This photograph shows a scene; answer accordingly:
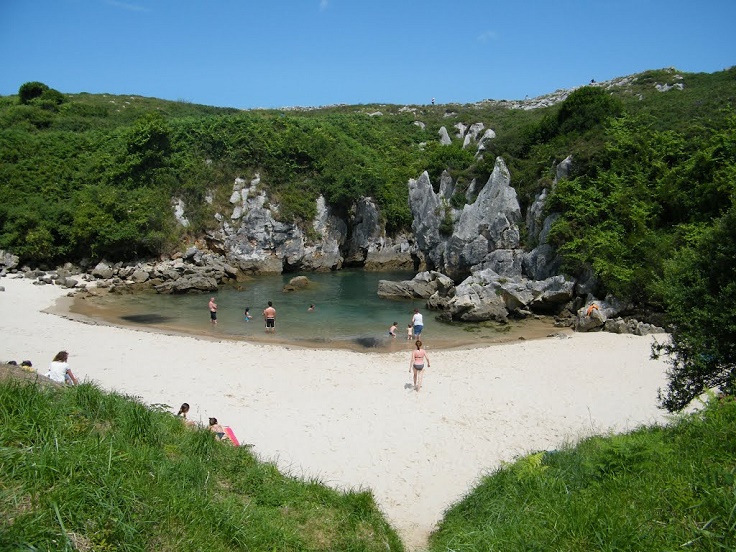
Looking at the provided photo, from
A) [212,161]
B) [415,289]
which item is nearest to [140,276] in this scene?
Result: [212,161]

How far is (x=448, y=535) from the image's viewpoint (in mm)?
6598

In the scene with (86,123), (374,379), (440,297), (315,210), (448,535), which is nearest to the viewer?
(448,535)

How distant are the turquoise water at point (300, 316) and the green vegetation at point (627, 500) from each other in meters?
15.0

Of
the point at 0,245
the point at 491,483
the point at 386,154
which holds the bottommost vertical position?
the point at 491,483

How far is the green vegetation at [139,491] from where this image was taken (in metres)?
4.02

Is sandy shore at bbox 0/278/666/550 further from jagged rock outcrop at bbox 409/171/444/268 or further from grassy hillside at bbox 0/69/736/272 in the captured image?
jagged rock outcrop at bbox 409/171/444/268

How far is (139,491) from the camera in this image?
4.65 m

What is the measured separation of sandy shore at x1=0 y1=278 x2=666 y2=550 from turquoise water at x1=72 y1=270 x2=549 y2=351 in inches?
89.4

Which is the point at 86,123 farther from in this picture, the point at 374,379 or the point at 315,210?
the point at 374,379

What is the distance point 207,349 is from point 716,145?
2531 centimetres

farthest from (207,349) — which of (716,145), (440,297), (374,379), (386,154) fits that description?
(386,154)

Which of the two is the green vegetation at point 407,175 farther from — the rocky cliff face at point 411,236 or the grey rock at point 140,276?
the grey rock at point 140,276

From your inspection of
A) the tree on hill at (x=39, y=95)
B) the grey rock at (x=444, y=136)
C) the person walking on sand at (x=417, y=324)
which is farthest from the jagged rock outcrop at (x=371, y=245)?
the tree on hill at (x=39, y=95)

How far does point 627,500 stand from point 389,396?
10.1 metres
